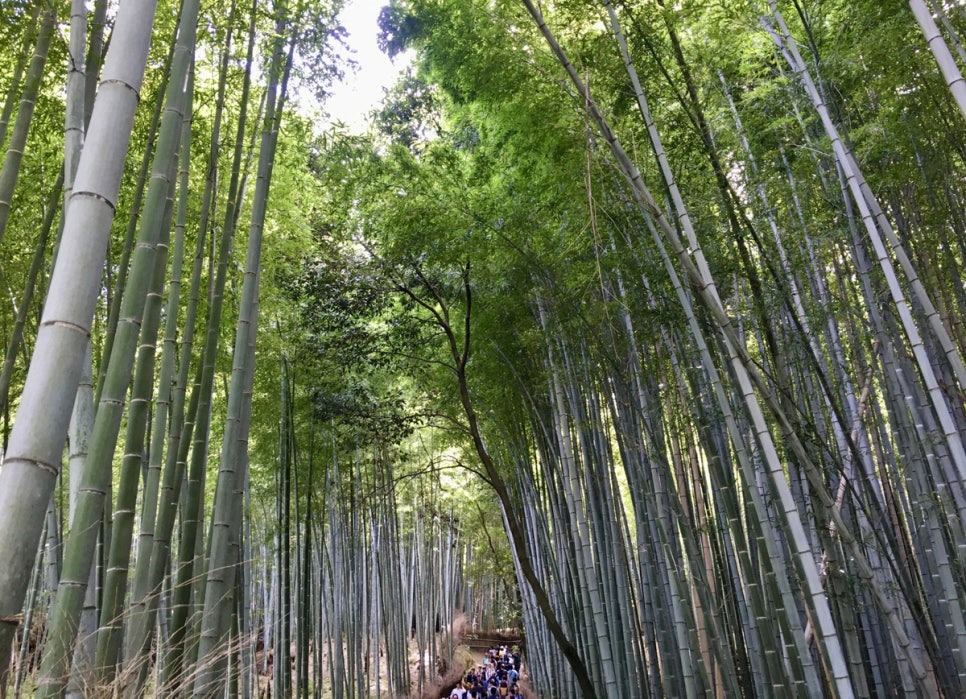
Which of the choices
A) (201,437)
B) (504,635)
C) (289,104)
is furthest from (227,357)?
(504,635)

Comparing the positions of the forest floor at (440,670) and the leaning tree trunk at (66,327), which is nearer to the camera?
the leaning tree trunk at (66,327)

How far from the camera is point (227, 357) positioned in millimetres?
5699

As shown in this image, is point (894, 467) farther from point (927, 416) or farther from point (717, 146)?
point (717, 146)

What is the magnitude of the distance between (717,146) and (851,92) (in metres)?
0.72

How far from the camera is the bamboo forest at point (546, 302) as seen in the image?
79.7 inches

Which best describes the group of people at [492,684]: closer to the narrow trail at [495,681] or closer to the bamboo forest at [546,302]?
the narrow trail at [495,681]

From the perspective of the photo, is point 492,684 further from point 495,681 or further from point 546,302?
point 546,302

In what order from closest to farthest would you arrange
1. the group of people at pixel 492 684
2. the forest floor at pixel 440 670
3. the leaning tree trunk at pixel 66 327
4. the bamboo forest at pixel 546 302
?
the leaning tree trunk at pixel 66 327 < the bamboo forest at pixel 546 302 < the group of people at pixel 492 684 < the forest floor at pixel 440 670

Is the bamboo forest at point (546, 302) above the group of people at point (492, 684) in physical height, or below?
above

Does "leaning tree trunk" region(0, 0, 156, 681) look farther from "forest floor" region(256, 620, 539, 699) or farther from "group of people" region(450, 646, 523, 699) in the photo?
"group of people" region(450, 646, 523, 699)

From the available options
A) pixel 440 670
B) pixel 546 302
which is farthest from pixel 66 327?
pixel 440 670

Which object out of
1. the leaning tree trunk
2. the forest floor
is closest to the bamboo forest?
the leaning tree trunk

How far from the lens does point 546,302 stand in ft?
16.3

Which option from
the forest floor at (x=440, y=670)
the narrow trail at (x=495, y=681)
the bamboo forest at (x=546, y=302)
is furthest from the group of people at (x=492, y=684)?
the bamboo forest at (x=546, y=302)
